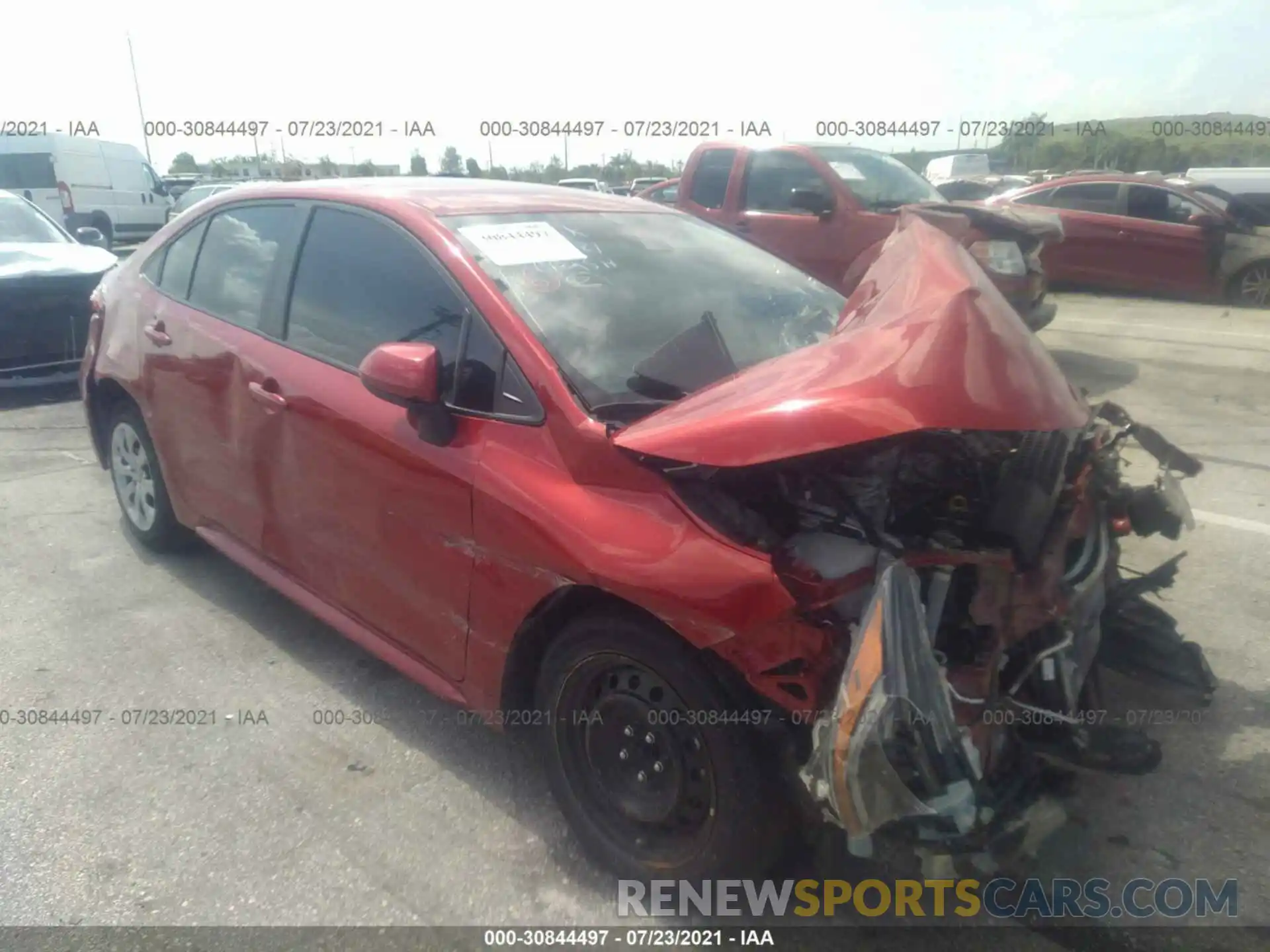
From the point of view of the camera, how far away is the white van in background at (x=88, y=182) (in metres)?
21.6

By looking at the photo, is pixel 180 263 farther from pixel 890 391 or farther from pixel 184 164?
pixel 184 164

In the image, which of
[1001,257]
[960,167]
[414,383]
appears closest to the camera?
[414,383]

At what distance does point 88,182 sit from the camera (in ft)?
74.1

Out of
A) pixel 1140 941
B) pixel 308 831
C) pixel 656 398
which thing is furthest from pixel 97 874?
pixel 1140 941

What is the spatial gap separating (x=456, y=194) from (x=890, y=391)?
6.23 ft

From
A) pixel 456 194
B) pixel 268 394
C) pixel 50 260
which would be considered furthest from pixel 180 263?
pixel 50 260

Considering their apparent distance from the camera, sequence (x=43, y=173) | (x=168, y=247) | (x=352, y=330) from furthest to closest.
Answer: (x=43, y=173), (x=168, y=247), (x=352, y=330)

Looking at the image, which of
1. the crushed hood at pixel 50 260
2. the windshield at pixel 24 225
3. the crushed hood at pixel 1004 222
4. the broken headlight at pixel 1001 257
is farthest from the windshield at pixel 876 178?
the windshield at pixel 24 225

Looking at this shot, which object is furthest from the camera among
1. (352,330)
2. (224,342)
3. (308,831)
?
(224,342)

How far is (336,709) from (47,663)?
4.03 feet

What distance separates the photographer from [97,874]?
2672 mm

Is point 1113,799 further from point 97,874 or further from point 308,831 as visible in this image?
point 97,874

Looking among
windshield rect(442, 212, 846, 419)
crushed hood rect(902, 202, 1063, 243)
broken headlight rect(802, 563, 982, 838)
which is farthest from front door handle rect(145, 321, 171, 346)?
crushed hood rect(902, 202, 1063, 243)

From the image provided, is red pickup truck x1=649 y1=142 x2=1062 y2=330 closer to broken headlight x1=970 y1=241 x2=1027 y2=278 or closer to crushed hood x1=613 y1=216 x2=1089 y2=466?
broken headlight x1=970 y1=241 x2=1027 y2=278
